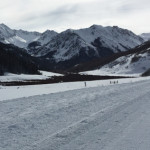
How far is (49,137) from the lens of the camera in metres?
9.99

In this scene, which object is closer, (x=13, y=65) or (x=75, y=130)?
(x=75, y=130)

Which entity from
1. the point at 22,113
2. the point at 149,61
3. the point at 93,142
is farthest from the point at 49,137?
the point at 149,61

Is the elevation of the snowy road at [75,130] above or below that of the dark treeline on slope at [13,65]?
below

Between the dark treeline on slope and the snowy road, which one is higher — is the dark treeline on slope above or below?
above

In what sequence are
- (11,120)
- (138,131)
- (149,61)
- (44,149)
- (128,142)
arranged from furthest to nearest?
(149,61) < (11,120) < (138,131) < (128,142) < (44,149)

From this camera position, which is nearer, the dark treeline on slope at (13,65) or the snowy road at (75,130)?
the snowy road at (75,130)

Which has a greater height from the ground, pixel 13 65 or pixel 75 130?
pixel 13 65

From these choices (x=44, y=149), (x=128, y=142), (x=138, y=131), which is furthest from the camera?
(x=138, y=131)

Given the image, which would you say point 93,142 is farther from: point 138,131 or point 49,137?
point 138,131

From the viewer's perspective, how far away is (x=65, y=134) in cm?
1040

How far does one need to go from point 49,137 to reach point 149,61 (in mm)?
189868

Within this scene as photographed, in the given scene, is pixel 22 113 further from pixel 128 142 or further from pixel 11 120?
pixel 128 142

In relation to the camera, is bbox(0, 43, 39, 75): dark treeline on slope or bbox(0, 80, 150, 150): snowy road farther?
bbox(0, 43, 39, 75): dark treeline on slope

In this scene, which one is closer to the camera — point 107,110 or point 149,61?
point 107,110
